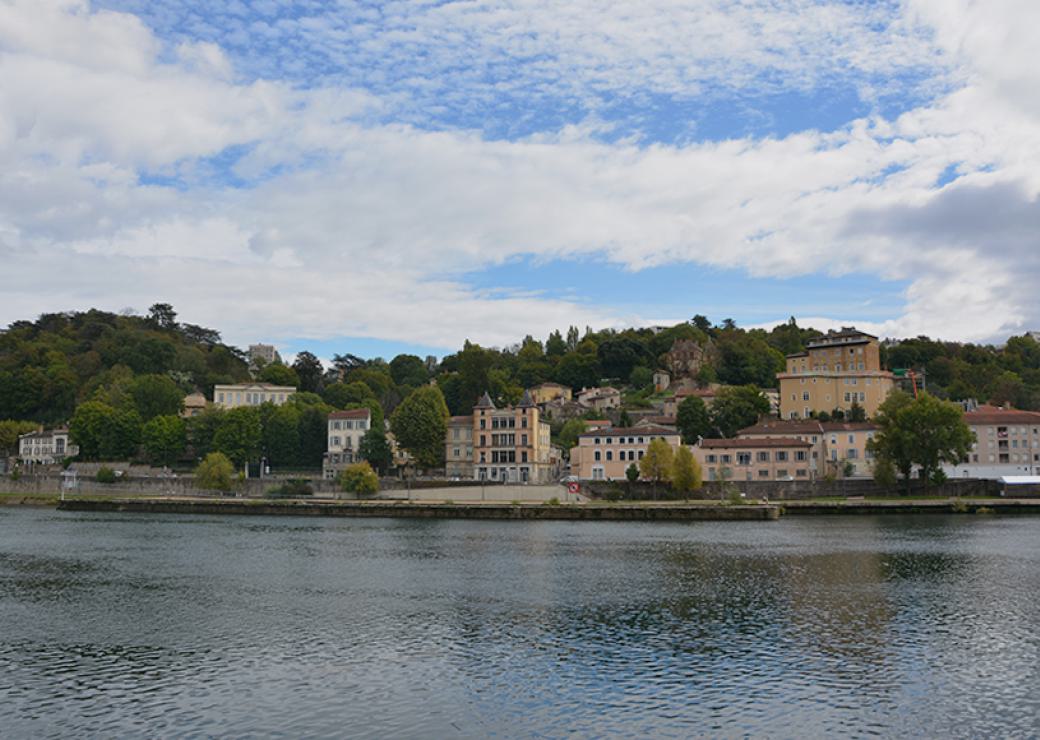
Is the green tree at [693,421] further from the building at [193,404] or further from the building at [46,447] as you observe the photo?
the building at [46,447]

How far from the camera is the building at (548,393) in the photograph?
131 meters

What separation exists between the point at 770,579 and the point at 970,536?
23.0 m

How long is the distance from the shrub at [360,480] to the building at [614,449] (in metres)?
19.3

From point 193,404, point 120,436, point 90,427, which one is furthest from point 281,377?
point 90,427

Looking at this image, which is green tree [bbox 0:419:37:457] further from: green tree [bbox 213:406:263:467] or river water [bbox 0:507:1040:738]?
river water [bbox 0:507:1040:738]

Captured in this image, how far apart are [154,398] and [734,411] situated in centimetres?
6986

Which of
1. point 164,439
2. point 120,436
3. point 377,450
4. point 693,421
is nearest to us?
point 377,450

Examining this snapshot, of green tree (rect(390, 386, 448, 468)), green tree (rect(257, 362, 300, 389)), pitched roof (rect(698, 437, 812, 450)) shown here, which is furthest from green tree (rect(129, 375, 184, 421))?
pitched roof (rect(698, 437, 812, 450))

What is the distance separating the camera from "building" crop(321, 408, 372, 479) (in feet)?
309

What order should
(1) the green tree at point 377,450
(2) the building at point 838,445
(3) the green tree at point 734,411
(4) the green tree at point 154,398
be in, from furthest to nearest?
(4) the green tree at point 154,398, (3) the green tree at point 734,411, (1) the green tree at point 377,450, (2) the building at point 838,445

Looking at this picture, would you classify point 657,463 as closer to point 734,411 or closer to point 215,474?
point 734,411

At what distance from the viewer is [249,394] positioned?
124 meters

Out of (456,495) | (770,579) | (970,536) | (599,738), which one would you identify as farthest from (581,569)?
(456,495)

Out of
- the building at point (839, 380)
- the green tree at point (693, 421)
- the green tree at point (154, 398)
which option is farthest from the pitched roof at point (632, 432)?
the green tree at point (154, 398)
